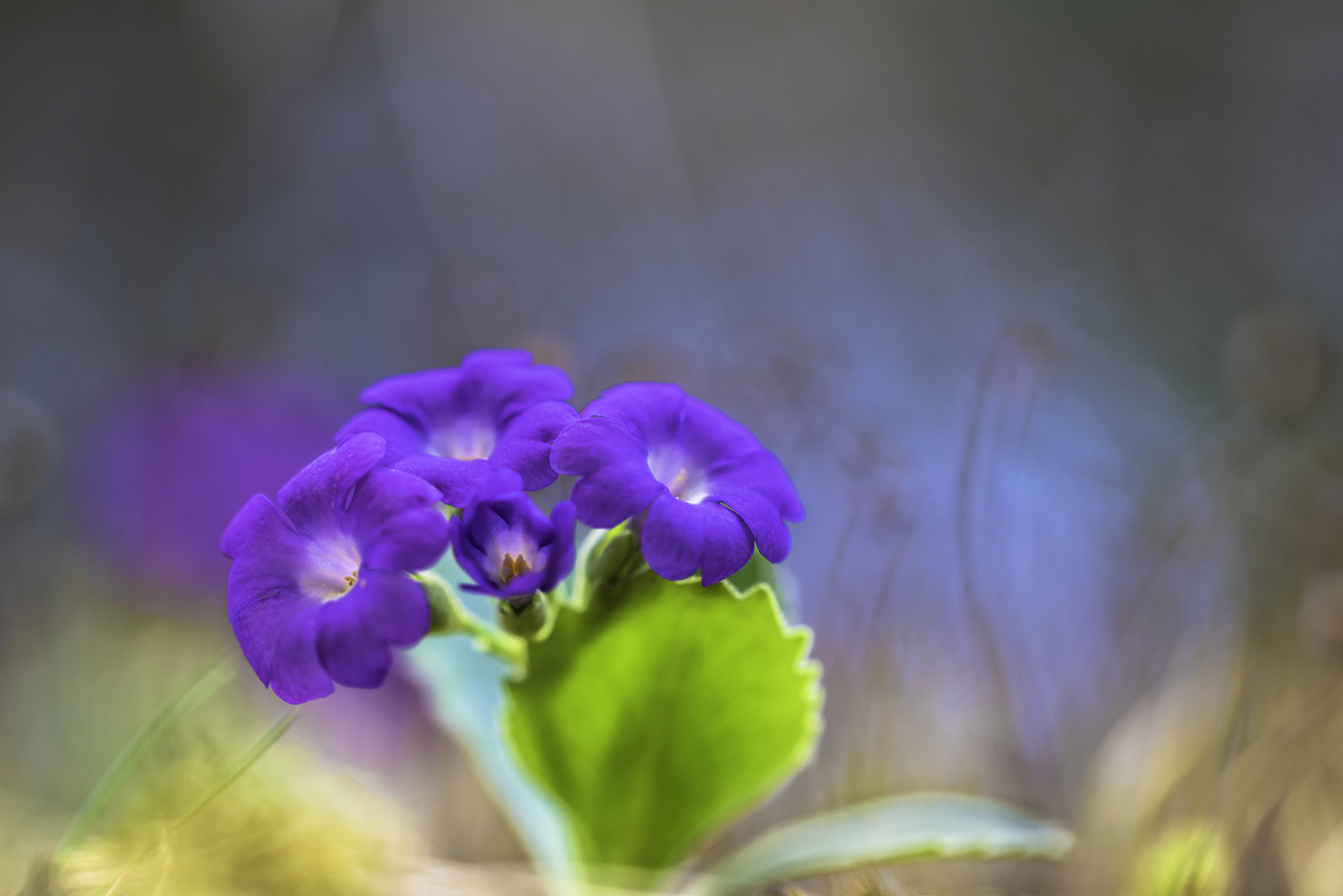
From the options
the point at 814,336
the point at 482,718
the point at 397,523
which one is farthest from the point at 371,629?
the point at 814,336

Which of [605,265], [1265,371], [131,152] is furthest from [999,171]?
[131,152]

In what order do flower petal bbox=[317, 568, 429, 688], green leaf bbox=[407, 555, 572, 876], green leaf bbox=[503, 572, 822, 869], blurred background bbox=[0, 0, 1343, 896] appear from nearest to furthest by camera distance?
1. flower petal bbox=[317, 568, 429, 688]
2. green leaf bbox=[503, 572, 822, 869]
3. green leaf bbox=[407, 555, 572, 876]
4. blurred background bbox=[0, 0, 1343, 896]

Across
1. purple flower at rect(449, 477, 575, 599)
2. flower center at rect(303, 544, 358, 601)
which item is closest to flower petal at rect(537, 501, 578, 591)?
purple flower at rect(449, 477, 575, 599)

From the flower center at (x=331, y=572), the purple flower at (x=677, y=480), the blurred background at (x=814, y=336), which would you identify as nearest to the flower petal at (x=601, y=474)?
the purple flower at (x=677, y=480)

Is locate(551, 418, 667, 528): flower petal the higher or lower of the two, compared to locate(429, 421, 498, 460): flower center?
lower

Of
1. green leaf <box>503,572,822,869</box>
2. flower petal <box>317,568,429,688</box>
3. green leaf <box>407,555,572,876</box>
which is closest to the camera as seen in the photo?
flower petal <box>317,568,429,688</box>

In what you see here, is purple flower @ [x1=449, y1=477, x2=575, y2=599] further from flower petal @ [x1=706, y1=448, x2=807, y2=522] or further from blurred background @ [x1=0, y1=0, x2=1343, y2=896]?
blurred background @ [x1=0, y1=0, x2=1343, y2=896]

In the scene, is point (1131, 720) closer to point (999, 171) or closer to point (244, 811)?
point (244, 811)
